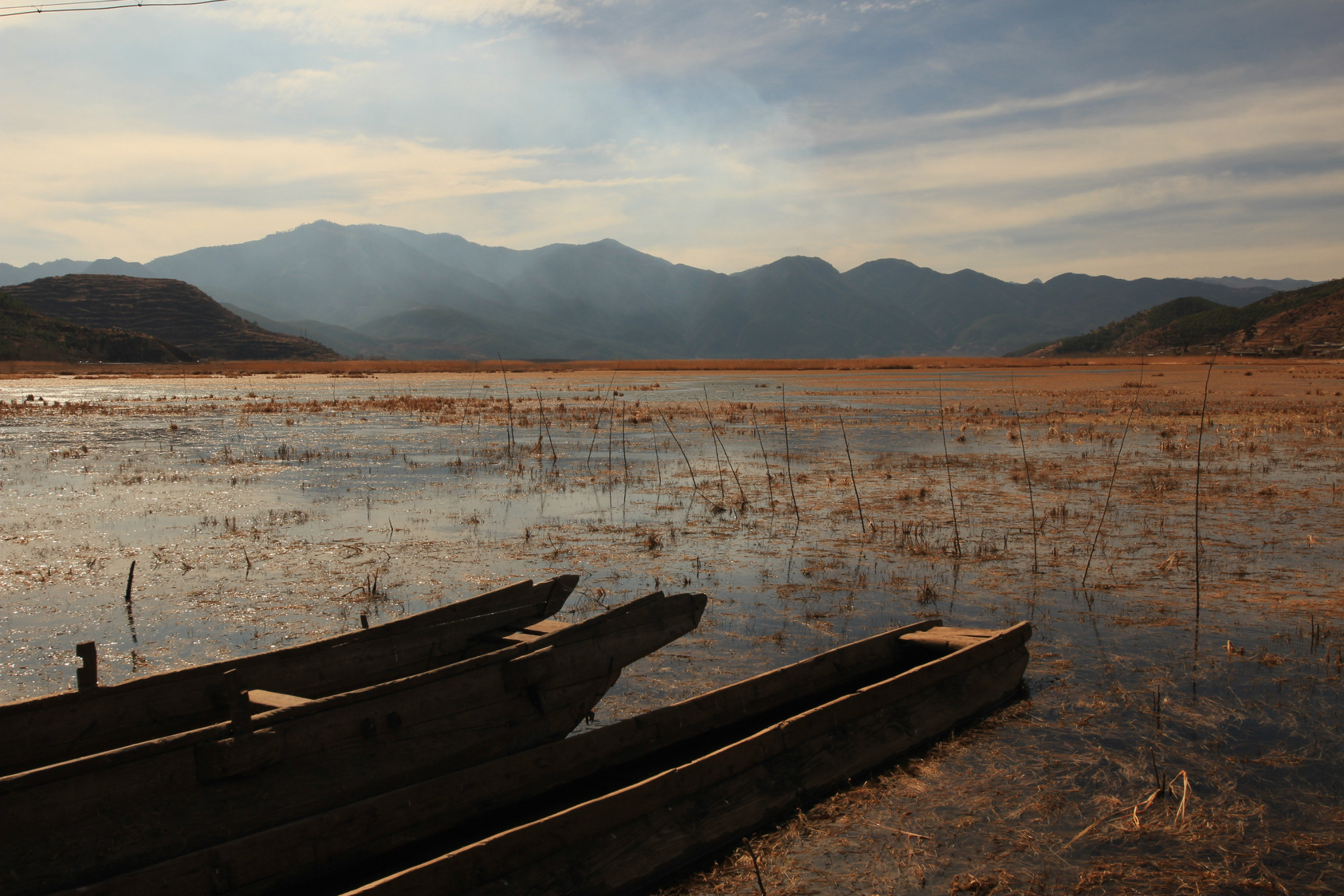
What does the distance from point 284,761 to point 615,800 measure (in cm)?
149

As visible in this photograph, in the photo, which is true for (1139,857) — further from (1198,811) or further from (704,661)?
(704,661)

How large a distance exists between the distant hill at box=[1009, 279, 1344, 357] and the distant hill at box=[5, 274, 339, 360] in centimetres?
13100

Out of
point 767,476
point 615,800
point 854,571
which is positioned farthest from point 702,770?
point 767,476

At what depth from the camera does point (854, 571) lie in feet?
32.6

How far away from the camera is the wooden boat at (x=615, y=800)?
3465 mm

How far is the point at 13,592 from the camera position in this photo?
345 inches

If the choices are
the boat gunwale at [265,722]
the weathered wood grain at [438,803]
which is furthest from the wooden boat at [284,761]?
the weathered wood grain at [438,803]

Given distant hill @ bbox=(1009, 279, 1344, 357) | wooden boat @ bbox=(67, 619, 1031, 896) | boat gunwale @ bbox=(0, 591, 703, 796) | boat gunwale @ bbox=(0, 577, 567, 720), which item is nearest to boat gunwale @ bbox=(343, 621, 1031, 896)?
wooden boat @ bbox=(67, 619, 1031, 896)

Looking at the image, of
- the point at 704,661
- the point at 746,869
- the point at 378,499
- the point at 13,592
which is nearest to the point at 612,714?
the point at 704,661

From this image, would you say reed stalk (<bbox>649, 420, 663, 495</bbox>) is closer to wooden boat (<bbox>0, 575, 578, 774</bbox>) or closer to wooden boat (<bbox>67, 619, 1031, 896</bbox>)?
wooden boat (<bbox>0, 575, 578, 774</bbox>)

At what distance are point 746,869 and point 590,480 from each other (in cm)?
1240

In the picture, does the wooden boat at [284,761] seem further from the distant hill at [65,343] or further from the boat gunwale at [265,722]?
the distant hill at [65,343]

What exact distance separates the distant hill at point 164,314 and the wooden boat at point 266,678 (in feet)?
472

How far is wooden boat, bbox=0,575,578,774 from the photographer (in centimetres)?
405
